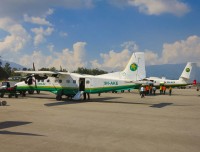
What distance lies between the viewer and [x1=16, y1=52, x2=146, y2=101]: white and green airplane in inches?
1070

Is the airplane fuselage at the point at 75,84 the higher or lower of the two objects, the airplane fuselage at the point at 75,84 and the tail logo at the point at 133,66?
the lower

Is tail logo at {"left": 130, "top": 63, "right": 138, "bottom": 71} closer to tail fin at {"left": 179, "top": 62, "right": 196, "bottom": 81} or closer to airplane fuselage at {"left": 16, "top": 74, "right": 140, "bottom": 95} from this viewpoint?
airplane fuselage at {"left": 16, "top": 74, "right": 140, "bottom": 95}

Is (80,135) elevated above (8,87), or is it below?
below

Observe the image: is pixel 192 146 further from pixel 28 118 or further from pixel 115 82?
pixel 115 82

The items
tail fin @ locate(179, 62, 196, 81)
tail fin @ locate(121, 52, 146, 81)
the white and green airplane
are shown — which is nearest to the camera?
tail fin @ locate(121, 52, 146, 81)

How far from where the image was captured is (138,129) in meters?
12.8

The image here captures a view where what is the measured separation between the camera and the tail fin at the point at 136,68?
88.8 ft

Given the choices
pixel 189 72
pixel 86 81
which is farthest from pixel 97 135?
pixel 189 72

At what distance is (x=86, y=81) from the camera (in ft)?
94.1

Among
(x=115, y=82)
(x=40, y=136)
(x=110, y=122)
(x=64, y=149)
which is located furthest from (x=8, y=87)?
(x=64, y=149)

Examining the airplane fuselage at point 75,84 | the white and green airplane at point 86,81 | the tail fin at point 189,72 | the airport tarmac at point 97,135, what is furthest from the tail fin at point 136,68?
the tail fin at point 189,72

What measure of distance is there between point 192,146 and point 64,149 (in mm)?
4750

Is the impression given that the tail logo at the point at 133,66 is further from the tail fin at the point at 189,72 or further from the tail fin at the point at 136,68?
the tail fin at the point at 189,72

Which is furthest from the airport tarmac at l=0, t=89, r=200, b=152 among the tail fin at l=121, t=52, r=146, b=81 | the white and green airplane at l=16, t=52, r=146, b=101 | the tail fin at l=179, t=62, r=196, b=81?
the tail fin at l=179, t=62, r=196, b=81
